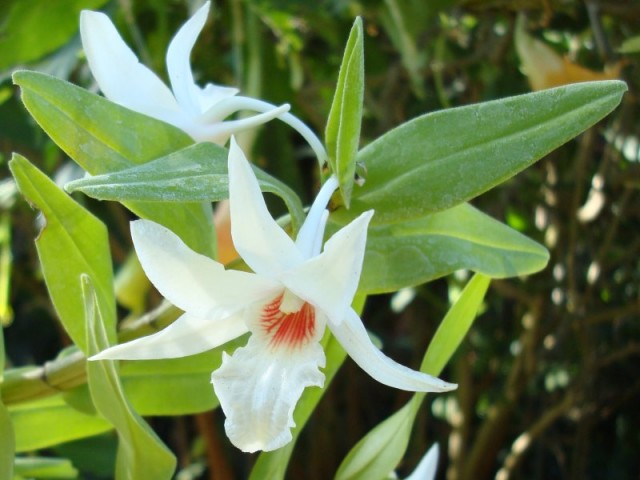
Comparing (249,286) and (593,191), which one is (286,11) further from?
(249,286)

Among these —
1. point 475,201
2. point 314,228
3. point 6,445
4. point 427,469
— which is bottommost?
point 475,201

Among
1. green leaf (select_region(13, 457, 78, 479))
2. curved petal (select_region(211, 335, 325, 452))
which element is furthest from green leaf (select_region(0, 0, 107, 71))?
curved petal (select_region(211, 335, 325, 452))

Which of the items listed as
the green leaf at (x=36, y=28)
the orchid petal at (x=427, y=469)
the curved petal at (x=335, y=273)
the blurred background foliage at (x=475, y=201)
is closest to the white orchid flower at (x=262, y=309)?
the curved petal at (x=335, y=273)

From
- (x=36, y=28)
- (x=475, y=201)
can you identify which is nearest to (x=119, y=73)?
(x=36, y=28)

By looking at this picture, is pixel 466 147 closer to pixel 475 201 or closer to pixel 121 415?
pixel 121 415

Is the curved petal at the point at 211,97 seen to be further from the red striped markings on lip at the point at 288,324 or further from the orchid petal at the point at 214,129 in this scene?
the red striped markings on lip at the point at 288,324

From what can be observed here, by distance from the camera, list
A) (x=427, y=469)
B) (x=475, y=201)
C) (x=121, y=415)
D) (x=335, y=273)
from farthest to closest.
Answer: (x=475, y=201) < (x=427, y=469) < (x=121, y=415) < (x=335, y=273)

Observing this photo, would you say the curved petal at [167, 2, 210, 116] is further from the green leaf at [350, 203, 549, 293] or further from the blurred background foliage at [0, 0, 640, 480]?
the blurred background foliage at [0, 0, 640, 480]
